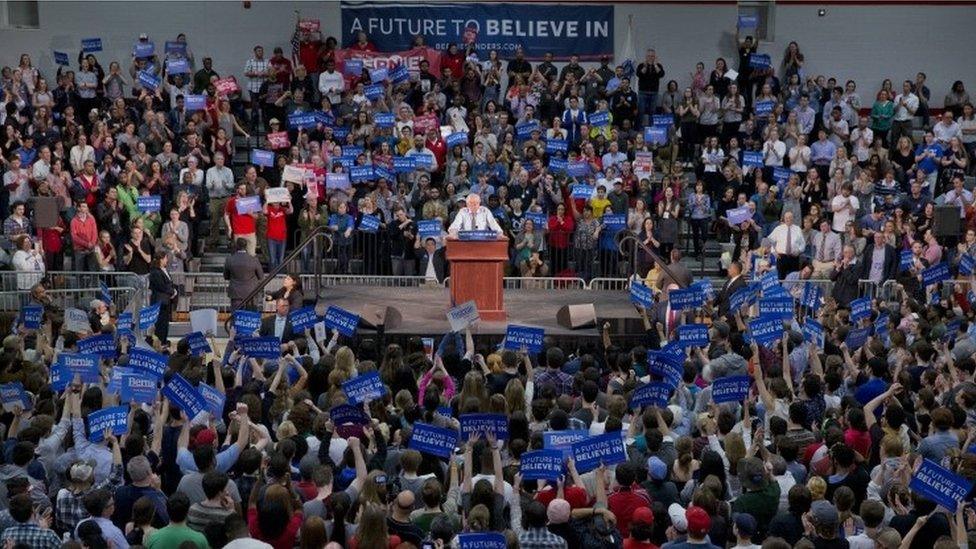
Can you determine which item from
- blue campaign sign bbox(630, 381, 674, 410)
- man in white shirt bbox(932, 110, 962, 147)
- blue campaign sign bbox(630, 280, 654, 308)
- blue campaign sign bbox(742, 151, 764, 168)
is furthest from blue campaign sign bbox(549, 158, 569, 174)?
blue campaign sign bbox(630, 381, 674, 410)

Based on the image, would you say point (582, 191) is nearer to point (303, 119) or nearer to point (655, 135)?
point (655, 135)

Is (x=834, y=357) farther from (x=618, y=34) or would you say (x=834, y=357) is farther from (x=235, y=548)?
(x=618, y=34)

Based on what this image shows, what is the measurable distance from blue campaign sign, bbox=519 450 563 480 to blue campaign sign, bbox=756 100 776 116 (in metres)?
19.7

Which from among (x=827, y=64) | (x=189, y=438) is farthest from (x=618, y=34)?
(x=189, y=438)

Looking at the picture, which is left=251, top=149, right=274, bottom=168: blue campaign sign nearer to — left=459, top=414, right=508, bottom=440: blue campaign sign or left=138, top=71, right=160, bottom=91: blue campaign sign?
left=138, top=71, right=160, bottom=91: blue campaign sign

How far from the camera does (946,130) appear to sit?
96.0ft

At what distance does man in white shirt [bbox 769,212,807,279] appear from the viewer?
25.4 metres

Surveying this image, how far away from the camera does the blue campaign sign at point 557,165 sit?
88.0 feet

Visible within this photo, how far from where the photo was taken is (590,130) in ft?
94.5

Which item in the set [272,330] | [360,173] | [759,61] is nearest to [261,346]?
[272,330]

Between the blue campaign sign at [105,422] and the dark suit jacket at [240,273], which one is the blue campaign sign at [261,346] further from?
the dark suit jacket at [240,273]

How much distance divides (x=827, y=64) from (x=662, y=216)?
8.00 meters

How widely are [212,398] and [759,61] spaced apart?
20245mm

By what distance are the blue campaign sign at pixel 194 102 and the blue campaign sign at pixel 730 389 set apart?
17110mm
